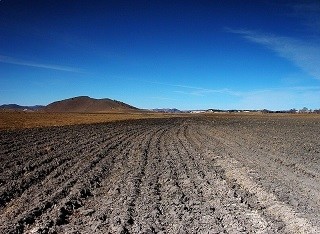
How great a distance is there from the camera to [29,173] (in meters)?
13.5

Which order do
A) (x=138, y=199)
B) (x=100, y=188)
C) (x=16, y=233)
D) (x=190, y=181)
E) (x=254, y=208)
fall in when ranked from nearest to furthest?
(x=16, y=233) < (x=254, y=208) < (x=138, y=199) < (x=100, y=188) < (x=190, y=181)

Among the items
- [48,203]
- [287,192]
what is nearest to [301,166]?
[287,192]

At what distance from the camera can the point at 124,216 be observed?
27.6ft

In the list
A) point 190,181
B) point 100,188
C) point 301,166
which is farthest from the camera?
point 301,166

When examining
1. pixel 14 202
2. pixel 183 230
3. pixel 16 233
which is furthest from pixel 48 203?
pixel 183 230

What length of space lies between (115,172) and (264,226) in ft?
25.5

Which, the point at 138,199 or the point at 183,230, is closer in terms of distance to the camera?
the point at 183,230

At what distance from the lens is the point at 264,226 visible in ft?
25.3

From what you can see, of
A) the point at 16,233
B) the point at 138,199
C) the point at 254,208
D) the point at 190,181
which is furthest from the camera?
the point at 190,181

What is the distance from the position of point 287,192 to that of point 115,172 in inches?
258

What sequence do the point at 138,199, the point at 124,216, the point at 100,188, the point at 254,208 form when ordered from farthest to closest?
the point at 100,188 → the point at 138,199 → the point at 254,208 → the point at 124,216

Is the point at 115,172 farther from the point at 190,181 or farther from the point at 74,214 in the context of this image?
the point at 74,214

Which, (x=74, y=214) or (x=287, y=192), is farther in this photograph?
(x=287, y=192)

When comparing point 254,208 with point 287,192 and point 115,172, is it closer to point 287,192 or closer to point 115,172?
point 287,192
